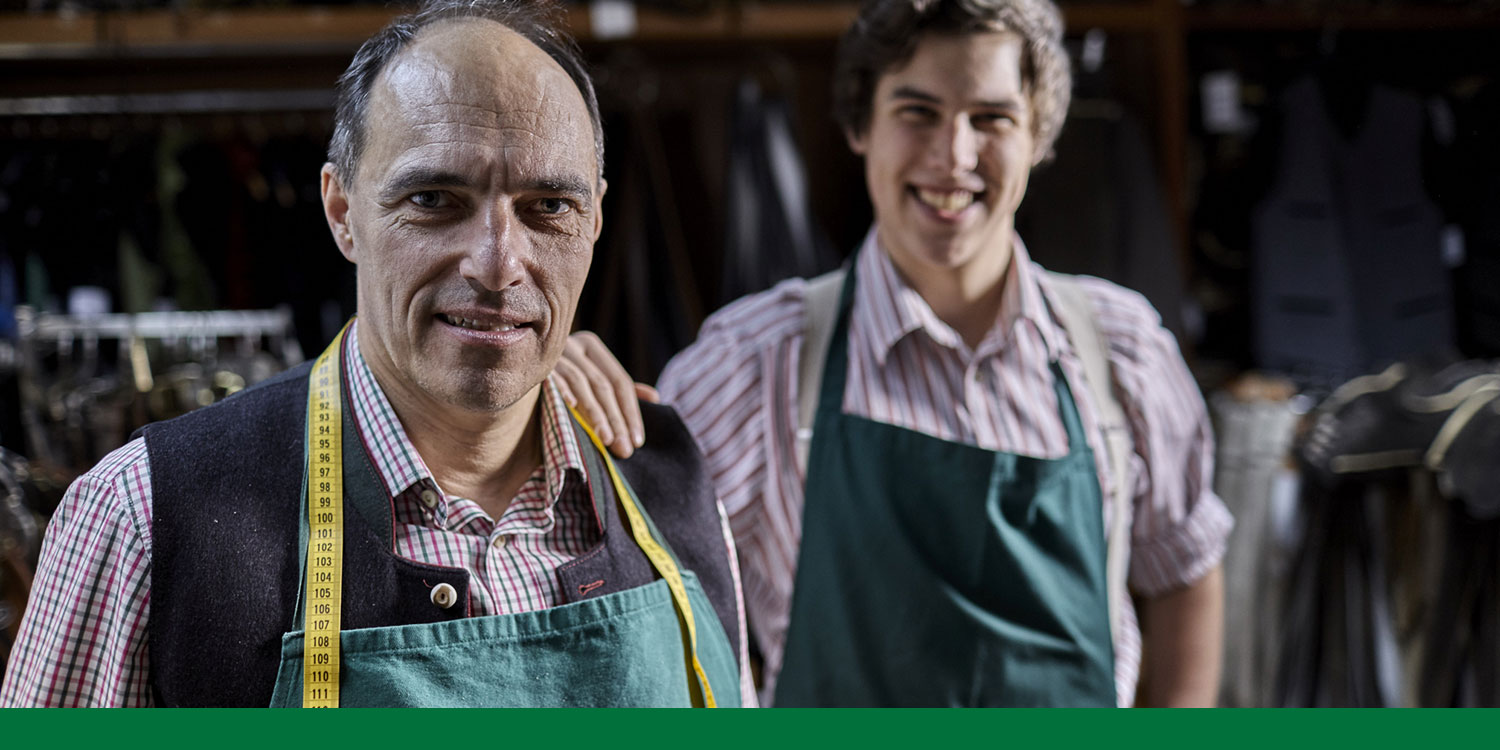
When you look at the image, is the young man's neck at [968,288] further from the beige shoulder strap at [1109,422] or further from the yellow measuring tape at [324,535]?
the yellow measuring tape at [324,535]

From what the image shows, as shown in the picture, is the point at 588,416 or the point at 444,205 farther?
the point at 588,416

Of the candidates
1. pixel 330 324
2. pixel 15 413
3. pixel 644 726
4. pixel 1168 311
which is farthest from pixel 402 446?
pixel 1168 311

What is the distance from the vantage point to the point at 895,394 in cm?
114

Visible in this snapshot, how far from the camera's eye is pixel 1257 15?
240 cm

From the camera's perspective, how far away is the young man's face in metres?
1.02

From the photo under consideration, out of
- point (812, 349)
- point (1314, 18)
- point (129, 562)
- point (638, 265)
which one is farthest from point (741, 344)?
point (1314, 18)

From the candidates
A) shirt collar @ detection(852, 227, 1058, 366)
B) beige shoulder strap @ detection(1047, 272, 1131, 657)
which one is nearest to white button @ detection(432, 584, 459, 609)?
shirt collar @ detection(852, 227, 1058, 366)

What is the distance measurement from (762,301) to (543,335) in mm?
532

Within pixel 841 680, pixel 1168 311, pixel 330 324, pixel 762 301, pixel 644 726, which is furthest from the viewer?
pixel 1168 311

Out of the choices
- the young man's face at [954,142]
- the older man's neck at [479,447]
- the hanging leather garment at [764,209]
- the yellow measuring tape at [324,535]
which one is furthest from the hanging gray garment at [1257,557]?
the yellow measuring tape at [324,535]

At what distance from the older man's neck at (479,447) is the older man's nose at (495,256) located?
0.10 m

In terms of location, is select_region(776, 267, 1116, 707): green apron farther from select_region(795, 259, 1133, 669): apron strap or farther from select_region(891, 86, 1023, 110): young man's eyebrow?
select_region(891, 86, 1023, 110): young man's eyebrow

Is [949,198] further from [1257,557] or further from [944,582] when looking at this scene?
[1257,557]

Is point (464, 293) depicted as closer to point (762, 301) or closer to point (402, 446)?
point (402, 446)
